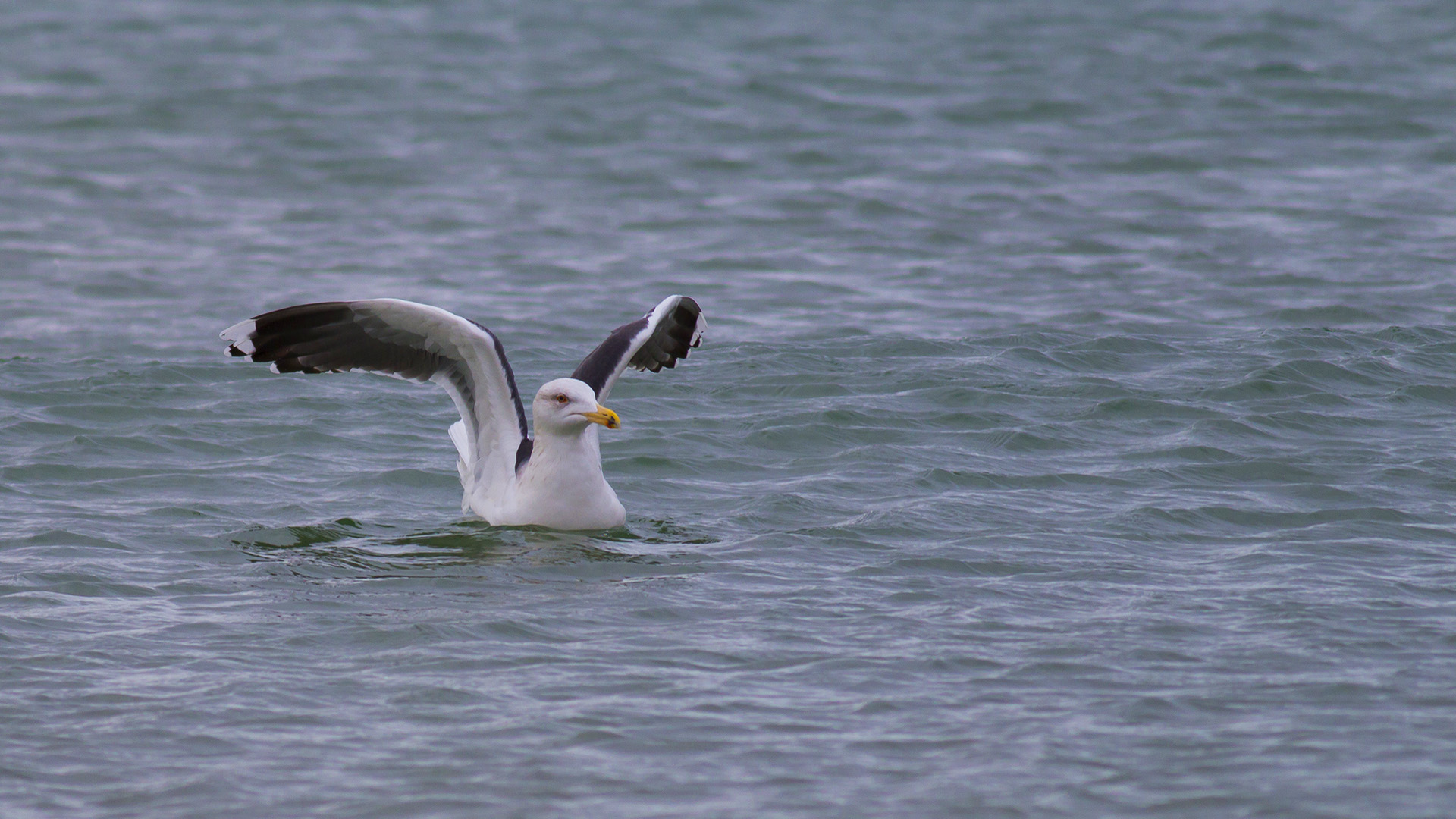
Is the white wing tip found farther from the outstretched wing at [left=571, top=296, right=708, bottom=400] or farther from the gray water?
the outstretched wing at [left=571, top=296, right=708, bottom=400]

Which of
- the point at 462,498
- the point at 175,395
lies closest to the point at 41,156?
the point at 175,395

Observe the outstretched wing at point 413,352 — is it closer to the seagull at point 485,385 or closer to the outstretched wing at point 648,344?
the seagull at point 485,385

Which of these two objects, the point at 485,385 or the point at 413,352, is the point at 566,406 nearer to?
the point at 485,385

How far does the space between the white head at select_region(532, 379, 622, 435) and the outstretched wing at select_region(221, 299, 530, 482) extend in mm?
317

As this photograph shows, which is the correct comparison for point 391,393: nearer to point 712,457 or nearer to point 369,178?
point 712,457

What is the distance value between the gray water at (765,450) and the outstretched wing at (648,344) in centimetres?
63

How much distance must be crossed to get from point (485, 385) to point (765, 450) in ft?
7.31

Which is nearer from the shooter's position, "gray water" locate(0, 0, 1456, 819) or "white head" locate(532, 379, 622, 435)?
"gray water" locate(0, 0, 1456, 819)

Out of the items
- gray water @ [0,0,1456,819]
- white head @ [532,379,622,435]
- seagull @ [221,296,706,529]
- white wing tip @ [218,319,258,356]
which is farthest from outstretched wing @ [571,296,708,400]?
white wing tip @ [218,319,258,356]

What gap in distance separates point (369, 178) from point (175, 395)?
8.15m

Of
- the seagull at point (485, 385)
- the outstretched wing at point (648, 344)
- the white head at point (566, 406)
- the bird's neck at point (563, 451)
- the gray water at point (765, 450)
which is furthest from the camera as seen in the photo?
the outstretched wing at point (648, 344)

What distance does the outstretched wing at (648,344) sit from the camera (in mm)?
10883

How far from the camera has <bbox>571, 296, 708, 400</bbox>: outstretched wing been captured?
10883 millimetres

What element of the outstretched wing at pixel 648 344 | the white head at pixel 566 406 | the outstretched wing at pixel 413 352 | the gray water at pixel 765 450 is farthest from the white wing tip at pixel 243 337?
the outstretched wing at pixel 648 344
